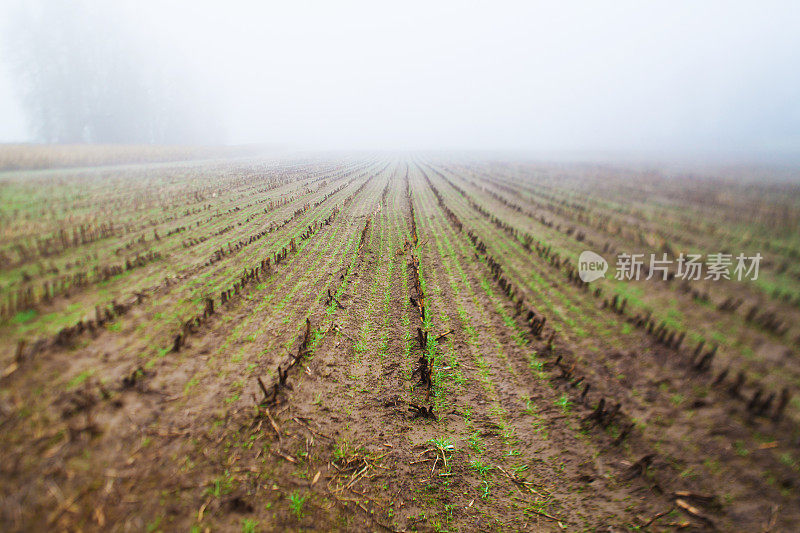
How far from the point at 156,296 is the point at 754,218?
29.5 m

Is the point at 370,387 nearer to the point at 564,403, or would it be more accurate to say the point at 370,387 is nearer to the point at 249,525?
the point at 249,525

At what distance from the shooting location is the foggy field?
414 cm

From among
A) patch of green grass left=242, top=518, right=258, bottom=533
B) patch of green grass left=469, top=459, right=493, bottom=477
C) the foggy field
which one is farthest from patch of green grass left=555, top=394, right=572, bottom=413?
patch of green grass left=242, top=518, right=258, bottom=533

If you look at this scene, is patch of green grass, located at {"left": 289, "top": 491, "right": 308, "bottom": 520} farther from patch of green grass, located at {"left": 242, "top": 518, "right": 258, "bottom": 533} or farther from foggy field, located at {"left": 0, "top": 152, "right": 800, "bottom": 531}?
patch of green grass, located at {"left": 242, "top": 518, "right": 258, "bottom": 533}

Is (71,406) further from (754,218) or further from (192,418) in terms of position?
(754,218)

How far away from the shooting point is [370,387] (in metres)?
6.13

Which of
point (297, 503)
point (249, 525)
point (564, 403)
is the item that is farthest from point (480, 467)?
point (249, 525)

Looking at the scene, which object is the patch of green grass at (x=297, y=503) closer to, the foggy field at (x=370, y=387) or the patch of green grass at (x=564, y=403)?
the foggy field at (x=370, y=387)

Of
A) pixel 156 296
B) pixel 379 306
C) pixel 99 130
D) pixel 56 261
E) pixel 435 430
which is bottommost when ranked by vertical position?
pixel 435 430

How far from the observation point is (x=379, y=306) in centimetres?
884

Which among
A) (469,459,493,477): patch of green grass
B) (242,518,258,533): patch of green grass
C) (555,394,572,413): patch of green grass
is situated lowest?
(469,459,493,477): patch of green grass

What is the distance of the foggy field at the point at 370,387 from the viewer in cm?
414

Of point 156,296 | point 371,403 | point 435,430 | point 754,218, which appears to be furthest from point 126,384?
point 754,218

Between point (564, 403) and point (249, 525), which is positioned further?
point (564, 403)
